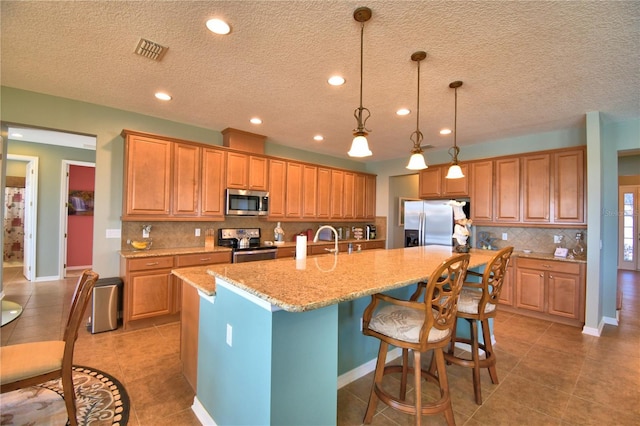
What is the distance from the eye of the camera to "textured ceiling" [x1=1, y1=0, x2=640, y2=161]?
1.85m

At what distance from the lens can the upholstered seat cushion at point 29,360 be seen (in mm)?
1566

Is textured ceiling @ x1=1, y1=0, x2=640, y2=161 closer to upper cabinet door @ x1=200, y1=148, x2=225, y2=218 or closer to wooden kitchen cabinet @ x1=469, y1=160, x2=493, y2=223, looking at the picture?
upper cabinet door @ x1=200, y1=148, x2=225, y2=218

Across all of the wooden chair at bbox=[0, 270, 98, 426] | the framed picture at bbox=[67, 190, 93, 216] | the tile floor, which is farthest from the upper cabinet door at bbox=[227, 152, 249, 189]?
the framed picture at bbox=[67, 190, 93, 216]

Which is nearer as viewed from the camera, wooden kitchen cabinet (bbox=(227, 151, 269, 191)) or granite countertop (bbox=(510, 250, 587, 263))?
granite countertop (bbox=(510, 250, 587, 263))

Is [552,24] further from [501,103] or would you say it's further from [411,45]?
[501,103]

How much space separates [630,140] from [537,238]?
1650mm

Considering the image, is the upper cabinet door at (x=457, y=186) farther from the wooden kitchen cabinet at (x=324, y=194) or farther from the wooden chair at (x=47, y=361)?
the wooden chair at (x=47, y=361)

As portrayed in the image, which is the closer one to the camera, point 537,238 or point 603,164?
point 603,164

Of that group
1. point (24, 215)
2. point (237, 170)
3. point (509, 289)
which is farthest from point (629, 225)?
point (24, 215)

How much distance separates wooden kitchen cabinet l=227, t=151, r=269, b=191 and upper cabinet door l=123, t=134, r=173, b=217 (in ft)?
2.80

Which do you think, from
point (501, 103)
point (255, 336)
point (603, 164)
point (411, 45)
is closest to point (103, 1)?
point (411, 45)

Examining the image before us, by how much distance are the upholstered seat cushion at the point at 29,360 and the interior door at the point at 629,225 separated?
419 inches

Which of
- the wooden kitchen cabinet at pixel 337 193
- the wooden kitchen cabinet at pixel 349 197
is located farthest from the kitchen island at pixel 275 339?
the wooden kitchen cabinet at pixel 349 197

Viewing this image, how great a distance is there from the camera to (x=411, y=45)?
2.17 m
